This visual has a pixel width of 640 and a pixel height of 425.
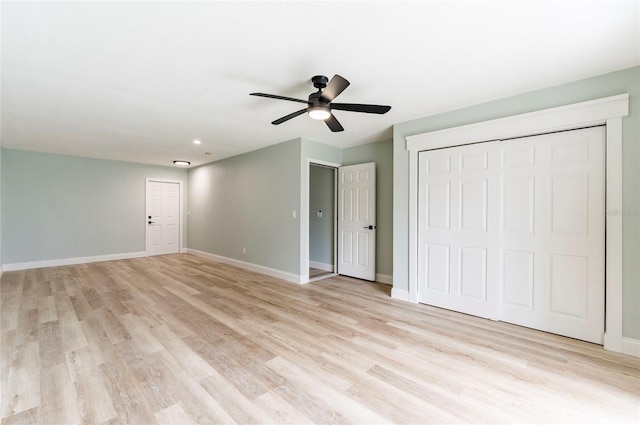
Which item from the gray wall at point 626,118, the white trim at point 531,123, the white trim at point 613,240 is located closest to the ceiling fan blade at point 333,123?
the white trim at point 531,123

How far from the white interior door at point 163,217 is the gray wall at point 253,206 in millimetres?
662

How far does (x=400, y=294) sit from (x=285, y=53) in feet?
10.8

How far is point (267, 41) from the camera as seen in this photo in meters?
2.05

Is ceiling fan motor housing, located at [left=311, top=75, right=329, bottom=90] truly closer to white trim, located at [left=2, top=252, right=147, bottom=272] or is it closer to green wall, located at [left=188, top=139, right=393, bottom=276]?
green wall, located at [left=188, top=139, right=393, bottom=276]

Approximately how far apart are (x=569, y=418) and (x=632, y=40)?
2.71 meters

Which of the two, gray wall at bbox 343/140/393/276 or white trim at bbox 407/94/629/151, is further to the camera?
gray wall at bbox 343/140/393/276

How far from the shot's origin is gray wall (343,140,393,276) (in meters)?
4.74

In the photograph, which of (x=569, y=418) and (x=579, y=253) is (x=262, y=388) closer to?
(x=569, y=418)

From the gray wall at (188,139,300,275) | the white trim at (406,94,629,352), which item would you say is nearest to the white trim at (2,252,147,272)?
the gray wall at (188,139,300,275)

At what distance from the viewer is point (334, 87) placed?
2.32m

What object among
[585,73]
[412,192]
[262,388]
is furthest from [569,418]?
[585,73]

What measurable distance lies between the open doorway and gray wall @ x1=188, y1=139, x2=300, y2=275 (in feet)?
2.72

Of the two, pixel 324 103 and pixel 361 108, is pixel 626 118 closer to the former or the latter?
pixel 361 108

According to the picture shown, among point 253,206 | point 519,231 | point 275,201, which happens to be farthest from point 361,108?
point 253,206
